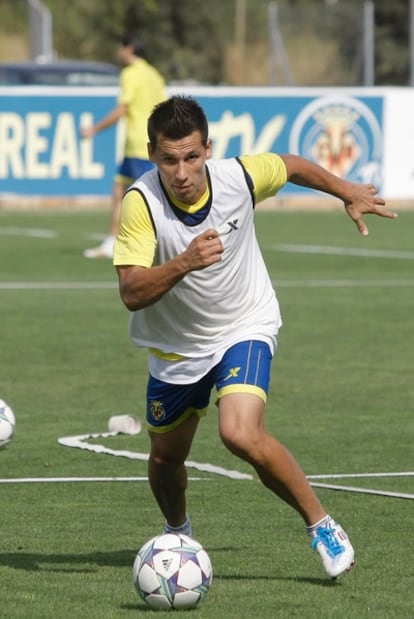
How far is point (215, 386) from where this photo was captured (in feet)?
23.0

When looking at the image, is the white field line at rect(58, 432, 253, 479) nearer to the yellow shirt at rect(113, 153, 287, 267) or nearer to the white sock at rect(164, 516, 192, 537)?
the white sock at rect(164, 516, 192, 537)

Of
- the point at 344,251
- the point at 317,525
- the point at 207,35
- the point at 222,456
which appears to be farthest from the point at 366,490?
the point at 207,35

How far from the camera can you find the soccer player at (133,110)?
65.1 ft

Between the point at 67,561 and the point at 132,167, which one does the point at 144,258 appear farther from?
the point at 132,167

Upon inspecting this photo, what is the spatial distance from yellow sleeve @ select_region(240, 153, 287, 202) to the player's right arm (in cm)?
58

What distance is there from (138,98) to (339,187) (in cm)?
1314

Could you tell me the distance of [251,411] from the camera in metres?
6.73

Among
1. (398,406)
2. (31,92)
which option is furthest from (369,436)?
(31,92)

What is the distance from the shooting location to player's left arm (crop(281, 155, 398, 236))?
23.9ft

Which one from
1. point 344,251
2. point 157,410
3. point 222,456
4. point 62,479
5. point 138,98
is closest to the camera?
point 157,410

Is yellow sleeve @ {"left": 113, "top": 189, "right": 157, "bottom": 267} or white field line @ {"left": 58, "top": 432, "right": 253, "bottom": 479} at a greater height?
yellow sleeve @ {"left": 113, "top": 189, "right": 157, "bottom": 267}

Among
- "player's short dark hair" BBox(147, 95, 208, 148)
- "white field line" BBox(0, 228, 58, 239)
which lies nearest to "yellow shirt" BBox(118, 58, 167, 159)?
"white field line" BBox(0, 228, 58, 239)

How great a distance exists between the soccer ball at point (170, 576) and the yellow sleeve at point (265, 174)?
1.60m

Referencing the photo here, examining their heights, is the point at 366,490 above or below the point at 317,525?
below
